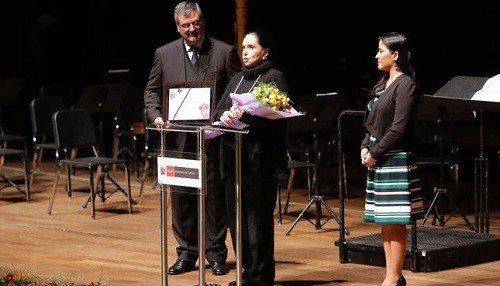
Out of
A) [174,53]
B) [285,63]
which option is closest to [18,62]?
[285,63]

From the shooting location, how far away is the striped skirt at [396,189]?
21.5ft

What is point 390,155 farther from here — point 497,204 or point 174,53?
point 497,204

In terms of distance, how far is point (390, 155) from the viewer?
6590mm

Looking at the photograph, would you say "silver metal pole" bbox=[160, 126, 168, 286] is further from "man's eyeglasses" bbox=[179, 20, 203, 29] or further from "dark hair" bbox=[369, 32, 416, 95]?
"dark hair" bbox=[369, 32, 416, 95]

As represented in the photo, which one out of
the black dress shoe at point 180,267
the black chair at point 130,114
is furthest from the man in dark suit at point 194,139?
the black chair at point 130,114

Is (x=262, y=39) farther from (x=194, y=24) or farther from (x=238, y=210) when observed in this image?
(x=238, y=210)

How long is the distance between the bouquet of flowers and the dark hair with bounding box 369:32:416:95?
51 cm

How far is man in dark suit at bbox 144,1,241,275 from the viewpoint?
24.0 ft

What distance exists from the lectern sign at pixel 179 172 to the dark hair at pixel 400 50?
3.99 ft

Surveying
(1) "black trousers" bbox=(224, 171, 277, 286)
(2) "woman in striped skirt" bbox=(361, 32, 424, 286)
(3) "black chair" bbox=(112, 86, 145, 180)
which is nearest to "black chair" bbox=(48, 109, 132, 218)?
(3) "black chair" bbox=(112, 86, 145, 180)

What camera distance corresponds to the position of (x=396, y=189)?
6.59 m

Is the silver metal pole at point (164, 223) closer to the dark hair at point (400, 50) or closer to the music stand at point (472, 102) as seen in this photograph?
the dark hair at point (400, 50)

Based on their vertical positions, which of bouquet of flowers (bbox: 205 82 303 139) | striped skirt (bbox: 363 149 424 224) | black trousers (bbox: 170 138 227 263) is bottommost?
black trousers (bbox: 170 138 227 263)

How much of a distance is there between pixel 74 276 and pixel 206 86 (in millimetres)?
1411
